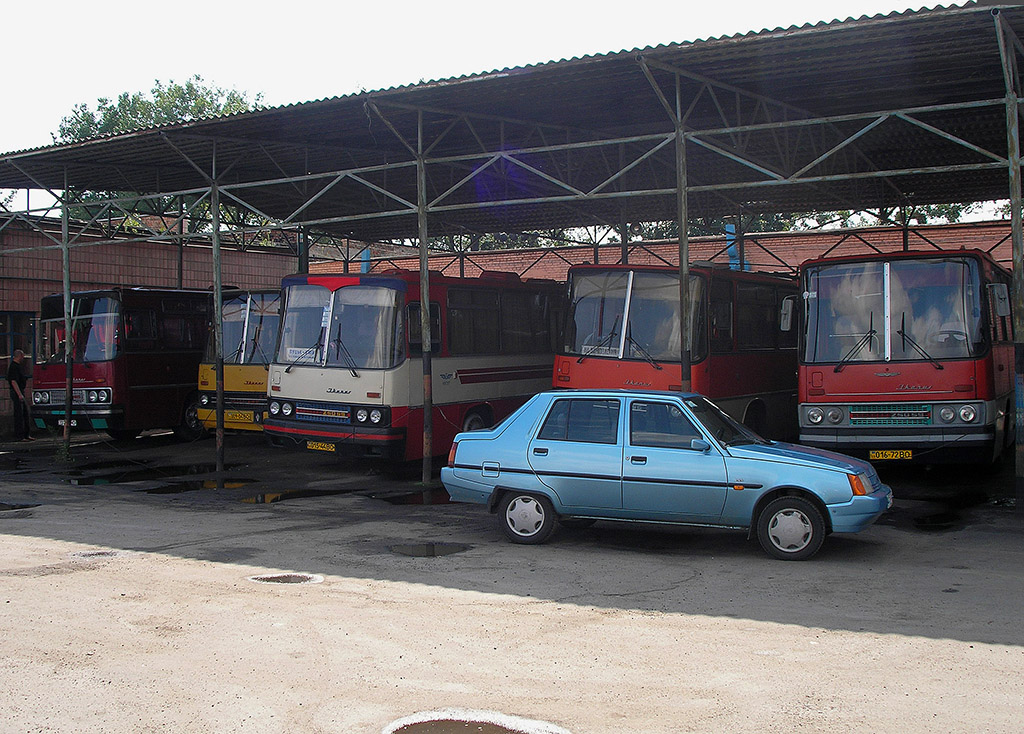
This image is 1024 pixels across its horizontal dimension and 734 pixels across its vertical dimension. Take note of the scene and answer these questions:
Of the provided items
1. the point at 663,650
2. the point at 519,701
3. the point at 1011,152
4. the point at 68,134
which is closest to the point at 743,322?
the point at 1011,152

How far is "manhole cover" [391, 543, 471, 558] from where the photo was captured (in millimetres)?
9766

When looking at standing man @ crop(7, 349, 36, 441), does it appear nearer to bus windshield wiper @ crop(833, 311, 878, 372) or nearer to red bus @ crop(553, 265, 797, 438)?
red bus @ crop(553, 265, 797, 438)

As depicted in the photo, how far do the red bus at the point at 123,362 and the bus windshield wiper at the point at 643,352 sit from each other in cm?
1062

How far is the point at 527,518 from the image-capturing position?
10172 mm

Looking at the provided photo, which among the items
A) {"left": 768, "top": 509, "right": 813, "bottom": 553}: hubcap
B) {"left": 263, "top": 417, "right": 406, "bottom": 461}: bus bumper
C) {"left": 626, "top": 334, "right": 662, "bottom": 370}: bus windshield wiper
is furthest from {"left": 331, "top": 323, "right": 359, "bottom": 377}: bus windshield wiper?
{"left": 768, "top": 509, "right": 813, "bottom": 553}: hubcap

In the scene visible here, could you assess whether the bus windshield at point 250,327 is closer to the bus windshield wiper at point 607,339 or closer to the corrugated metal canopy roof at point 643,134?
the corrugated metal canopy roof at point 643,134

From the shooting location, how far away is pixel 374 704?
215 inches

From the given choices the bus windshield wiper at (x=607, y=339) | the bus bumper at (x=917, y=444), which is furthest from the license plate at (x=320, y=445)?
the bus bumper at (x=917, y=444)

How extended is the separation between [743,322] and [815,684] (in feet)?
37.0

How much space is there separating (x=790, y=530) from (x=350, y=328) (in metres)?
8.34

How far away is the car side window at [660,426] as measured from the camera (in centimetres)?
965

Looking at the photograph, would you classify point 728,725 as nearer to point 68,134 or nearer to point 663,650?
point 663,650

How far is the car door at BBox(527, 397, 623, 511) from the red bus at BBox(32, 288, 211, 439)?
42.4ft

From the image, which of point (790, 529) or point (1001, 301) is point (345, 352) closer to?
point (790, 529)
